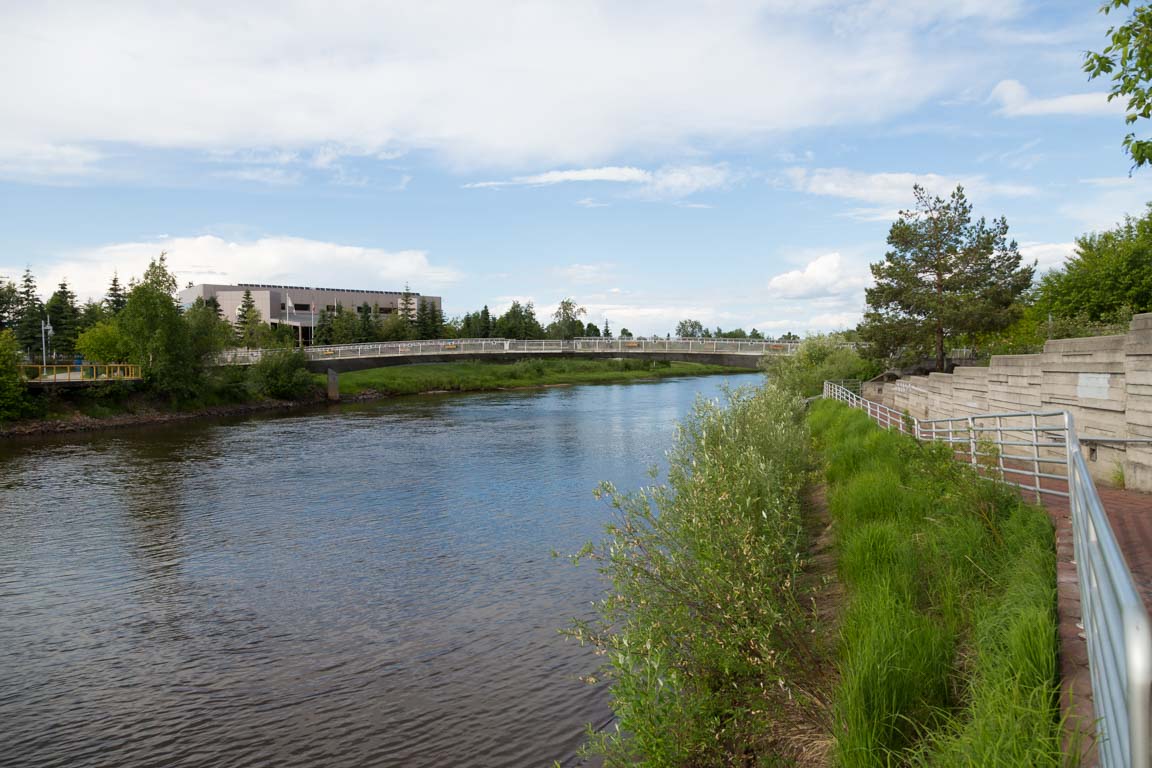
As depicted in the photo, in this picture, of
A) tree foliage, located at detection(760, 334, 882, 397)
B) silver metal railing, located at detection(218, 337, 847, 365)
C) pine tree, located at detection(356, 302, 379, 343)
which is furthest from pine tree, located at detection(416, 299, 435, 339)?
tree foliage, located at detection(760, 334, 882, 397)

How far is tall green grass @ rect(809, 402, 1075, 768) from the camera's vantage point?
442 centimetres

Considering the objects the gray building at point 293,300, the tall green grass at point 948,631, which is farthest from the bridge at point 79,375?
the gray building at point 293,300

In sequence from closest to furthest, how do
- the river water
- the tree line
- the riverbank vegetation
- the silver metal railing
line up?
the riverbank vegetation < the river water < the tree line < the silver metal railing

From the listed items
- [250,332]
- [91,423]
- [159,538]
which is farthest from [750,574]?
[250,332]

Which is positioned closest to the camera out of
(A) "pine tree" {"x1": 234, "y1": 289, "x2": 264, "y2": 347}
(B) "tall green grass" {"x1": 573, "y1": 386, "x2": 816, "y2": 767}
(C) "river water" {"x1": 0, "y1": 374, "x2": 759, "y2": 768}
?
(B) "tall green grass" {"x1": 573, "y1": 386, "x2": 816, "y2": 767}

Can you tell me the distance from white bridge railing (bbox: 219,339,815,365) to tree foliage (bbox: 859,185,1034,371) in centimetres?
1790

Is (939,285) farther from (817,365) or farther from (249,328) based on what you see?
(249,328)

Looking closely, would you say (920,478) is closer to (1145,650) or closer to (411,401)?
(1145,650)

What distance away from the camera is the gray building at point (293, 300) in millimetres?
122762

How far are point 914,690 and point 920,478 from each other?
624 cm

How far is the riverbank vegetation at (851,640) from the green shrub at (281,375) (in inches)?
2050

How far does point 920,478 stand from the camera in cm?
1148

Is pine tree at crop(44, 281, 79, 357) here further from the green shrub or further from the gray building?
the green shrub

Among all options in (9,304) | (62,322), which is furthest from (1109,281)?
(9,304)
